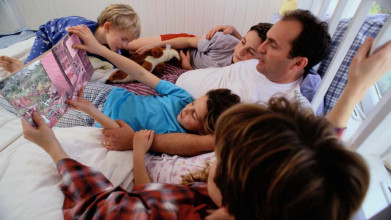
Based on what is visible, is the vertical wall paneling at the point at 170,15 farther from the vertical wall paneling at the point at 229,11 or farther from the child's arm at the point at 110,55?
the child's arm at the point at 110,55

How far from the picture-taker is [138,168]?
A: 0.81 metres

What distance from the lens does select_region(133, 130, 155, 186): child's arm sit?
79 centimetres

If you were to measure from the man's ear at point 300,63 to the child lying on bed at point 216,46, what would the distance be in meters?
0.36

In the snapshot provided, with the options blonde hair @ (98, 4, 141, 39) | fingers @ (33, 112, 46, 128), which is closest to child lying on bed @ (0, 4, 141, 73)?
blonde hair @ (98, 4, 141, 39)

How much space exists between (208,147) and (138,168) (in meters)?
0.30

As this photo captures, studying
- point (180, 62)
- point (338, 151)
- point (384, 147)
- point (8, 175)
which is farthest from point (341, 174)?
point (180, 62)

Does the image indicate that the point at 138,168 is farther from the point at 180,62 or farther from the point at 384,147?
the point at 180,62

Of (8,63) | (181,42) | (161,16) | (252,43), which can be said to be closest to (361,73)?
(252,43)

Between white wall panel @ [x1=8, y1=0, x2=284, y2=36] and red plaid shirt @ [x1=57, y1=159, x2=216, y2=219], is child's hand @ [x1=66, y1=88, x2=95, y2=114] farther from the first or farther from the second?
white wall panel @ [x1=8, y1=0, x2=284, y2=36]

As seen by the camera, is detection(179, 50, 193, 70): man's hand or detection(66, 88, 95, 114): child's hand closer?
detection(66, 88, 95, 114): child's hand

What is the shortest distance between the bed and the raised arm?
31 cm

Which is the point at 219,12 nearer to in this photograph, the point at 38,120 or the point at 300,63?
the point at 300,63

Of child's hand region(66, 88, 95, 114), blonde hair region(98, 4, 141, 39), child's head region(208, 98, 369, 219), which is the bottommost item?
child's hand region(66, 88, 95, 114)

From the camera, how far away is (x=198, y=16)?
2.25 m
